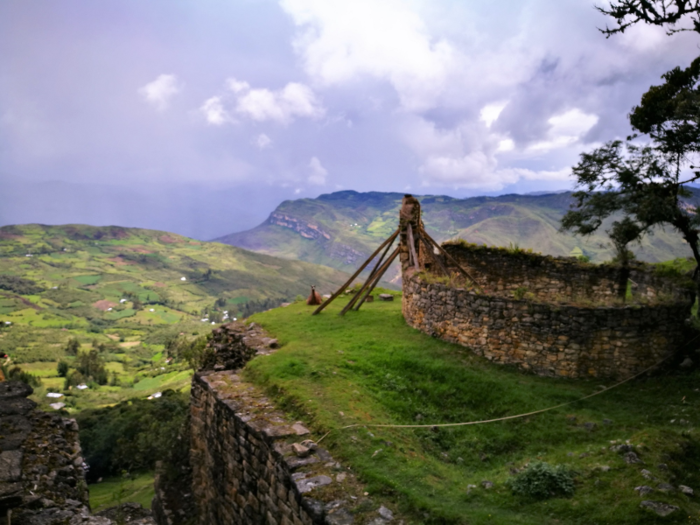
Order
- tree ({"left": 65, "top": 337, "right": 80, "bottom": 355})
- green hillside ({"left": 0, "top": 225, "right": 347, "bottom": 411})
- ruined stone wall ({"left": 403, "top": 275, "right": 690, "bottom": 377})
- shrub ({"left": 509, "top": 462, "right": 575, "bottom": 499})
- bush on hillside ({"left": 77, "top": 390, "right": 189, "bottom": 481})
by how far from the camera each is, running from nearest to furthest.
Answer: shrub ({"left": 509, "top": 462, "right": 575, "bottom": 499}) → ruined stone wall ({"left": 403, "top": 275, "right": 690, "bottom": 377}) → bush on hillside ({"left": 77, "top": 390, "right": 189, "bottom": 481}) → green hillside ({"left": 0, "top": 225, "right": 347, "bottom": 411}) → tree ({"left": 65, "top": 337, "right": 80, "bottom": 355})

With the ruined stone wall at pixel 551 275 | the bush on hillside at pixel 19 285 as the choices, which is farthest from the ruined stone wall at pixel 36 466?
the bush on hillside at pixel 19 285

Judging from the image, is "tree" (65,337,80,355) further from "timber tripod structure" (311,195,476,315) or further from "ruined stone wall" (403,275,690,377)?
"ruined stone wall" (403,275,690,377)

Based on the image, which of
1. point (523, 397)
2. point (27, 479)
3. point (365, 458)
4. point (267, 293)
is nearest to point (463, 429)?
point (523, 397)

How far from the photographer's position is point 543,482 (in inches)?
263

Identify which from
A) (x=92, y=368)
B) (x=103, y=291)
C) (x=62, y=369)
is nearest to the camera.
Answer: (x=62, y=369)

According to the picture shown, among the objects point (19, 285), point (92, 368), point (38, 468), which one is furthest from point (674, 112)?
point (19, 285)

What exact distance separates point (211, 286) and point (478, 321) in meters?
191

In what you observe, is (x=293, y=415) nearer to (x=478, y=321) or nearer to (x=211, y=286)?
(x=478, y=321)

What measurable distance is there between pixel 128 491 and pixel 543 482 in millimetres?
27828

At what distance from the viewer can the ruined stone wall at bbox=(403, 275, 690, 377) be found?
10648 millimetres

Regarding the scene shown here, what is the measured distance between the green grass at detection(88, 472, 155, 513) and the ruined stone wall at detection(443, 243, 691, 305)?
1886 cm

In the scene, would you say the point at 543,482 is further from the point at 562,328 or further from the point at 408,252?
the point at 408,252

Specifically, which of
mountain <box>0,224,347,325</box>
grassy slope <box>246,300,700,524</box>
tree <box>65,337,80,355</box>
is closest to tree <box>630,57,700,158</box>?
grassy slope <box>246,300,700,524</box>

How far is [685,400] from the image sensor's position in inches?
371
